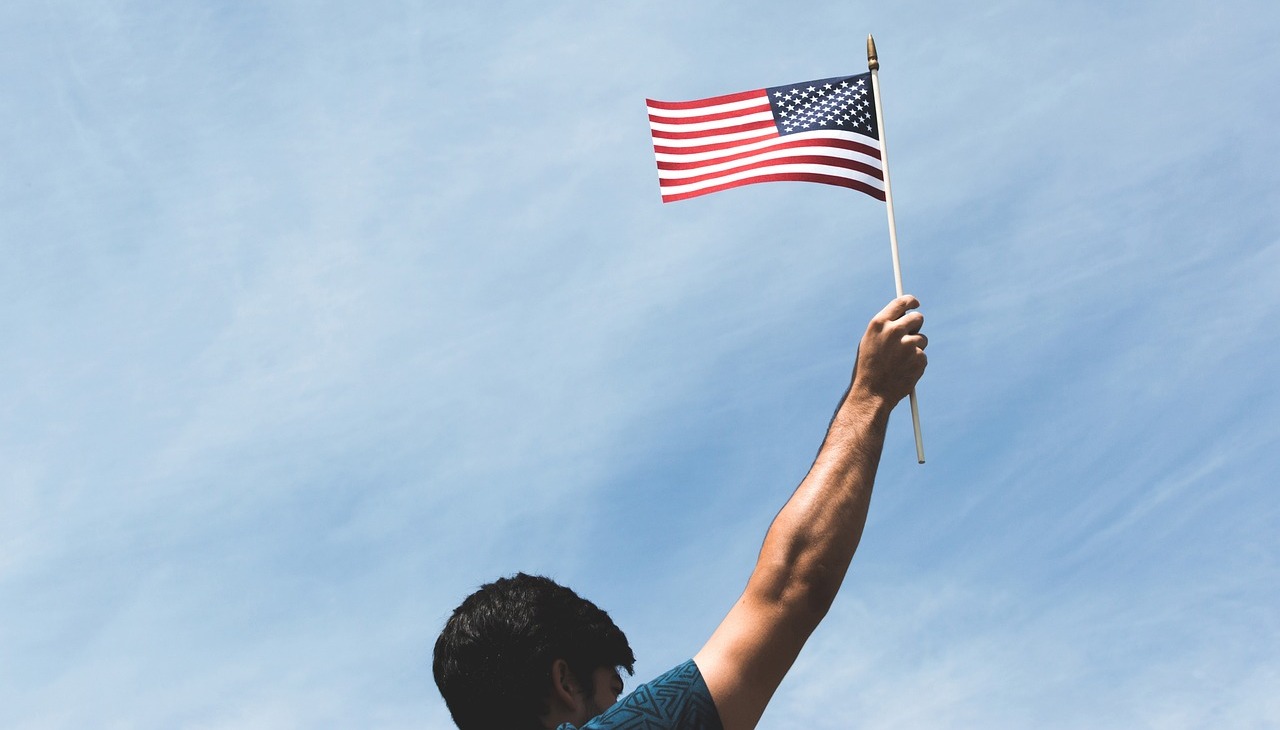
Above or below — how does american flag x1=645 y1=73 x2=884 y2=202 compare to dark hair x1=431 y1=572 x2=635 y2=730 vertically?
above

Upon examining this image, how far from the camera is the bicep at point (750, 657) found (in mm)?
3848

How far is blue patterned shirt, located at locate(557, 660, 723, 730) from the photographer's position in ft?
12.5

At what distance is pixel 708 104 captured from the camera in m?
10.5

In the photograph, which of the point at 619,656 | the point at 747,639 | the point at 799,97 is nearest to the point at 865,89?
the point at 799,97

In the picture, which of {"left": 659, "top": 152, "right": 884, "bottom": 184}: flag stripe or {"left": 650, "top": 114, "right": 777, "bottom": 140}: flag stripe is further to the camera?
{"left": 650, "top": 114, "right": 777, "bottom": 140}: flag stripe

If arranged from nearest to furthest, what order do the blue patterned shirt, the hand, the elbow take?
the blue patterned shirt, the elbow, the hand

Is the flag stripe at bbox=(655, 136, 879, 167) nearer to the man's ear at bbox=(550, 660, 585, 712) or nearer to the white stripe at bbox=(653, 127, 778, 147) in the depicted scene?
the white stripe at bbox=(653, 127, 778, 147)

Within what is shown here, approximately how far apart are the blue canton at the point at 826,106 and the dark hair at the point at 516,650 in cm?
589

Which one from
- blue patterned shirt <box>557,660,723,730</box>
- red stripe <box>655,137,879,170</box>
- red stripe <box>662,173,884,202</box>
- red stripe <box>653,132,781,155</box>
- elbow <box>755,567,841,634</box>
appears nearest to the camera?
blue patterned shirt <box>557,660,723,730</box>

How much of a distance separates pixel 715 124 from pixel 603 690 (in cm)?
631

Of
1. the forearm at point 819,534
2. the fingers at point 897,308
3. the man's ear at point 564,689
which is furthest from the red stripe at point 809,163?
the man's ear at point 564,689

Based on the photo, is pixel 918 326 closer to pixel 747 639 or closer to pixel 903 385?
pixel 903 385

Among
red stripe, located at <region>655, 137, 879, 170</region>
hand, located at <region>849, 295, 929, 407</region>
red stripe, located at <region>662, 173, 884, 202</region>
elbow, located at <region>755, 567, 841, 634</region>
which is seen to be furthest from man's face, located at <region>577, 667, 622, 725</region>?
red stripe, located at <region>655, 137, 879, 170</region>

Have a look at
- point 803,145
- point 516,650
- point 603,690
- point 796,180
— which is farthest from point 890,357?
point 803,145
